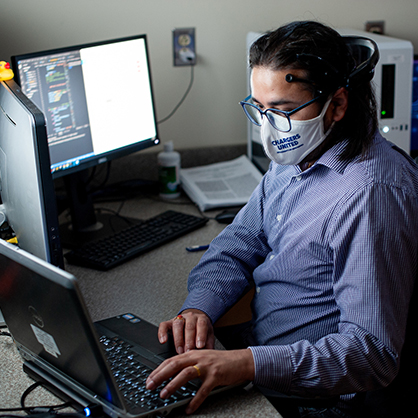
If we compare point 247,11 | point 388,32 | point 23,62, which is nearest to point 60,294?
point 23,62

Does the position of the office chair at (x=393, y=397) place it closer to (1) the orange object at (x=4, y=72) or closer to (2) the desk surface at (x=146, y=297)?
(2) the desk surface at (x=146, y=297)

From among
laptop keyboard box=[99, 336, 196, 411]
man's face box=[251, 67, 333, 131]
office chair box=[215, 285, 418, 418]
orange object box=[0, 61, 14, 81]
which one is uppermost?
orange object box=[0, 61, 14, 81]

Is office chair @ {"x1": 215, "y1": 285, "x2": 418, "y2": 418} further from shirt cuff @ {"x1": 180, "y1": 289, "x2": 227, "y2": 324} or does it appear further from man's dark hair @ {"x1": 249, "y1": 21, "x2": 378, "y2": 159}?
man's dark hair @ {"x1": 249, "y1": 21, "x2": 378, "y2": 159}

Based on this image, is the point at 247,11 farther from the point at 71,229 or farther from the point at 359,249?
the point at 359,249

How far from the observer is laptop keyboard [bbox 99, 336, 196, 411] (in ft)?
2.38

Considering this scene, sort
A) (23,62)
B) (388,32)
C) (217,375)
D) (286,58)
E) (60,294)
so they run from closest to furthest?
(60,294), (217,375), (286,58), (23,62), (388,32)

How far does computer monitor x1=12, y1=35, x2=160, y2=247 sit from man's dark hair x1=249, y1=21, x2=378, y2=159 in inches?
24.5

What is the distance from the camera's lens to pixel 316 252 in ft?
2.92

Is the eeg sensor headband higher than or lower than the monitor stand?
higher

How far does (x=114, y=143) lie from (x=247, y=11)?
71 centimetres

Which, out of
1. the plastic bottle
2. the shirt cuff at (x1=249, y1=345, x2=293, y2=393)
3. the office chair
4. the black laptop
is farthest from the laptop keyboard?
the plastic bottle

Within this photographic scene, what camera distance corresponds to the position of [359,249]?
0.79 meters

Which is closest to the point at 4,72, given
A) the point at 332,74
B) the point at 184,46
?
the point at 332,74

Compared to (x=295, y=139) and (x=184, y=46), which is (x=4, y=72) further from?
(x=184, y=46)
